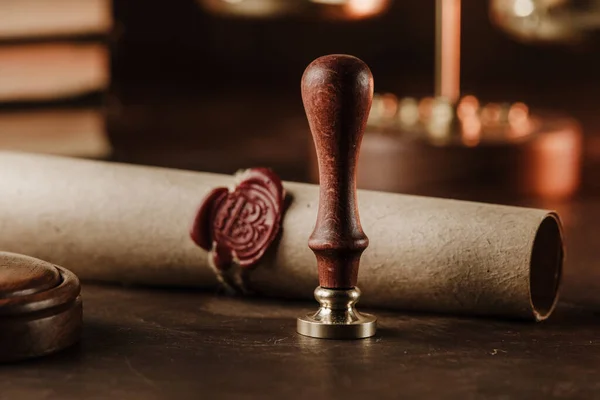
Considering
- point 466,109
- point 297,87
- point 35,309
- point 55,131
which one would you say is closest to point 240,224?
point 35,309

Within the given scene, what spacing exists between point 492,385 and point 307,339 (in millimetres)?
245

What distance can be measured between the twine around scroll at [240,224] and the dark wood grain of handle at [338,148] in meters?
0.19

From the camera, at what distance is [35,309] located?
3.62ft

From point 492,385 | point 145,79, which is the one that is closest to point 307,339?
point 492,385

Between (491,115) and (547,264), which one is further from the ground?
(491,115)

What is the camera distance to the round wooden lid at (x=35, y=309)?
43.2 inches

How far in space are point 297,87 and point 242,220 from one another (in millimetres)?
3755

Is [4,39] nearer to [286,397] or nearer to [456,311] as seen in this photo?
[456,311]

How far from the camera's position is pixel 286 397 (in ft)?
3.27

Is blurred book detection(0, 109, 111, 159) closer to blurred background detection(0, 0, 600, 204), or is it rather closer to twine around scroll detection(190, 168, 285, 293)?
blurred background detection(0, 0, 600, 204)

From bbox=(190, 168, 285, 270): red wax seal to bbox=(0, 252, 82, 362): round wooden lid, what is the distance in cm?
29

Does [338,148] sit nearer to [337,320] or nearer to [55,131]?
[337,320]

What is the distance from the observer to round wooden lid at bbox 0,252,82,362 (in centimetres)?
110

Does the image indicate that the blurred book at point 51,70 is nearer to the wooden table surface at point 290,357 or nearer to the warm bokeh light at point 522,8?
the warm bokeh light at point 522,8
